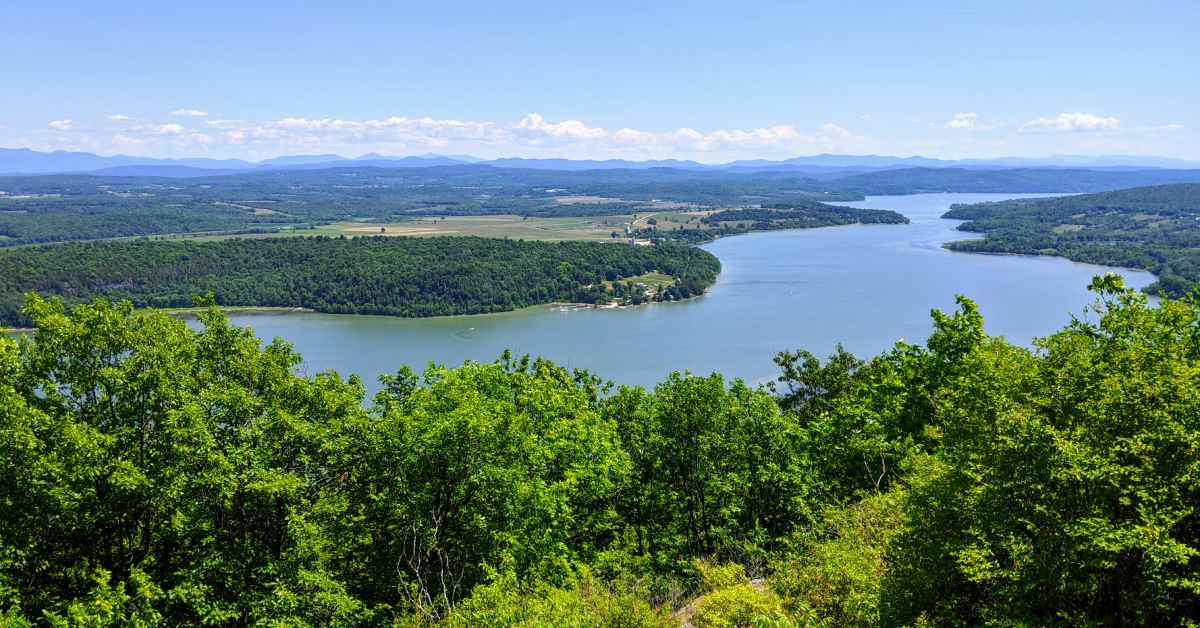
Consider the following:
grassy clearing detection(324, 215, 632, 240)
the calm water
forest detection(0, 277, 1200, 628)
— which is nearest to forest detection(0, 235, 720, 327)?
the calm water

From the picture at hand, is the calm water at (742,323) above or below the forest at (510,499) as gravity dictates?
below

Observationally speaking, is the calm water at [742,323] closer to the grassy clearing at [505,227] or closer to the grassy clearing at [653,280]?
the grassy clearing at [653,280]

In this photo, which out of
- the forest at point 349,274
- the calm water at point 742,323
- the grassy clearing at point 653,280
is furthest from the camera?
the grassy clearing at point 653,280

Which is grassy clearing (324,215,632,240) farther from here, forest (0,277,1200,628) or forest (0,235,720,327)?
forest (0,277,1200,628)

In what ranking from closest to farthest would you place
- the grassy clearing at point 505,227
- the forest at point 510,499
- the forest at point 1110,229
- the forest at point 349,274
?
the forest at point 510,499, the forest at point 349,274, the forest at point 1110,229, the grassy clearing at point 505,227

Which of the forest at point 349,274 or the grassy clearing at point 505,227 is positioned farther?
the grassy clearing at point 505,227

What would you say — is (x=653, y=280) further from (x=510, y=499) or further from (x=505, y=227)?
(x=510, y=499)

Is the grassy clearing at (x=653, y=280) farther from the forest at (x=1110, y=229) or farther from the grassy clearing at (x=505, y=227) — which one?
the forest at (x=1110, y=229)

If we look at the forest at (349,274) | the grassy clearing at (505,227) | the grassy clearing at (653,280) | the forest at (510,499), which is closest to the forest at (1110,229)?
the grassy clearing at (653,280)
